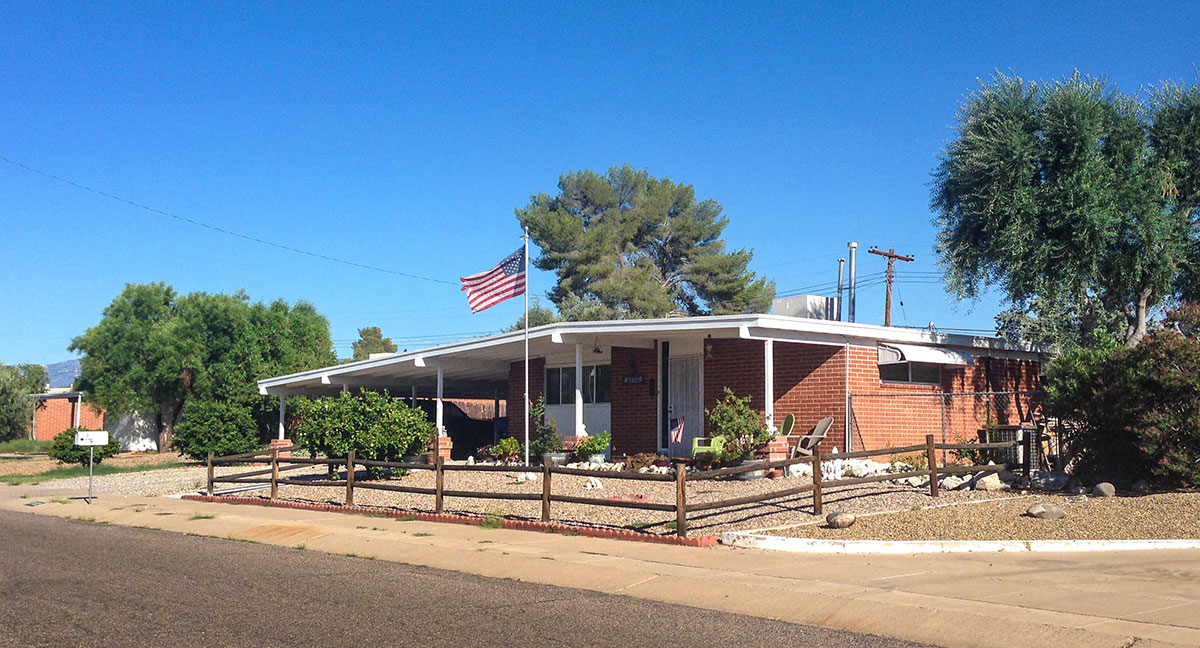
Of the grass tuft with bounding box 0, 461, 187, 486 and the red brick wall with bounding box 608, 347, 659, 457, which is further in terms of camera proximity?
the grass tuft with bounding box 0, 461, 187, 486

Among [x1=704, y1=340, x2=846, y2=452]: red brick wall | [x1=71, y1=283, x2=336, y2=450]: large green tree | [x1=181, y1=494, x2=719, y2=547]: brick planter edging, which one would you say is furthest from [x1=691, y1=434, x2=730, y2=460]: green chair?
[x1=71, y1=283, x2=336, y2=450]: large green tree

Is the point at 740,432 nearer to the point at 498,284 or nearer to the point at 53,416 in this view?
the point at 498,284

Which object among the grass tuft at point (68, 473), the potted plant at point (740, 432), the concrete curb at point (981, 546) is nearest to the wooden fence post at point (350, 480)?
the potted plant at point (740, 432)

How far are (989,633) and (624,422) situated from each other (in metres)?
16.4

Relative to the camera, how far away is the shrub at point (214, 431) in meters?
33.0

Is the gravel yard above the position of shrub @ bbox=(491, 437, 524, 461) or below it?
below

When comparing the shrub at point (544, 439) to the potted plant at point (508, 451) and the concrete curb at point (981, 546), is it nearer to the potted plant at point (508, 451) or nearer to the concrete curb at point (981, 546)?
the potted plant at point (508, 451)

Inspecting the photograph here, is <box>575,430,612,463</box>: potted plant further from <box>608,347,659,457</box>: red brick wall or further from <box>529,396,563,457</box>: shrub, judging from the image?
<box>608,347,659,457</box>: red brick wall

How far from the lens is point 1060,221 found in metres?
21.5

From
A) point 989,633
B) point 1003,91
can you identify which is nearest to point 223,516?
point 989,633

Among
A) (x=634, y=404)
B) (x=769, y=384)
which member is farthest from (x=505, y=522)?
(x=634, y=404)

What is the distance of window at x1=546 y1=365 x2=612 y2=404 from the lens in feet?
82.0

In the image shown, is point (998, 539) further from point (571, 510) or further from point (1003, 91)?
point (1003, 91)

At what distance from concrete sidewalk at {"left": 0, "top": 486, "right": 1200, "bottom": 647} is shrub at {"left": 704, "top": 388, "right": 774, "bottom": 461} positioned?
19.1 feet
